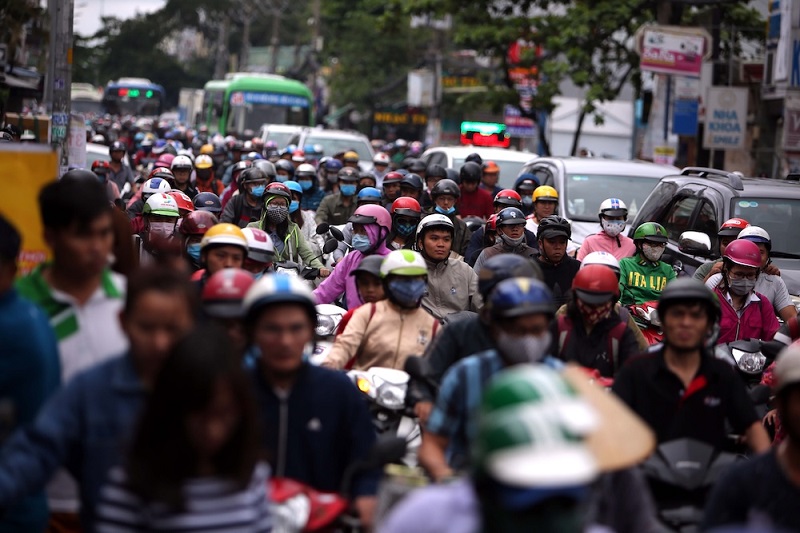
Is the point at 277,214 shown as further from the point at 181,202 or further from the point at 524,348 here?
the point at 524,348

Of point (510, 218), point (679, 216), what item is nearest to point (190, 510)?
point (510, 218)

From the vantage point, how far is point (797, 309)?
1111 centimetres

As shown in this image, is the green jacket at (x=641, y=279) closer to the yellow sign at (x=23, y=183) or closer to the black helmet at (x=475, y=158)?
the yellow sign at (x=23, y=183)

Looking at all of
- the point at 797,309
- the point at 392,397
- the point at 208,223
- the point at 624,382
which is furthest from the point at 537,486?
the point at 797,309

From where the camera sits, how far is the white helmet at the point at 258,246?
8.46m

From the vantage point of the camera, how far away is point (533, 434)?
9.30 ft

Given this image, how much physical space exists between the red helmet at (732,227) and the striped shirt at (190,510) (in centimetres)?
851

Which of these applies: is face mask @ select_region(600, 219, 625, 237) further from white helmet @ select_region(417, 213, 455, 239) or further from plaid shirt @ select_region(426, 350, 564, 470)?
plaid shirt @ select_region(426, 350, 564, 470)

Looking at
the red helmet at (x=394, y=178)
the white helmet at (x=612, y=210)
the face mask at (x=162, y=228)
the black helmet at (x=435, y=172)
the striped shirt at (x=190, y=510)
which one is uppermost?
the black helmet at (x=435, y=172)

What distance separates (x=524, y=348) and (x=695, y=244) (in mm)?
6729

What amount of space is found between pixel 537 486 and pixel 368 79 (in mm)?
54961

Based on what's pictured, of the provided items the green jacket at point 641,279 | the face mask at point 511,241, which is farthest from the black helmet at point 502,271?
the face mask at point 511,241

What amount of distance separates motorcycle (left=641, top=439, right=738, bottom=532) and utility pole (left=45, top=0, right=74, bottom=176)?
12889 mm

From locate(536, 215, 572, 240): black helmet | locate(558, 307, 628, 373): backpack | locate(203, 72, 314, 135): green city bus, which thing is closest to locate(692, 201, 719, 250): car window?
locate(536, 215, 572, 240): black helmet
